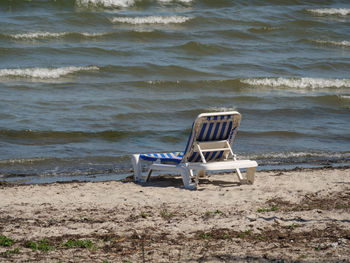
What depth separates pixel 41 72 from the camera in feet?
59.1

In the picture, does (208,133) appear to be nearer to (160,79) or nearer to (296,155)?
(296,155)

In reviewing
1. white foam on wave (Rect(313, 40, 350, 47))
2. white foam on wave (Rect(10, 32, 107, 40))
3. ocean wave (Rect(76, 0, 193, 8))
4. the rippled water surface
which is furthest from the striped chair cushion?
ocean wave (Rect(76, 0, 193, 8))

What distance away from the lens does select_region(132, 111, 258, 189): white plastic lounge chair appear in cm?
821

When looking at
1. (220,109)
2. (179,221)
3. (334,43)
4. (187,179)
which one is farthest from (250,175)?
(334,43)

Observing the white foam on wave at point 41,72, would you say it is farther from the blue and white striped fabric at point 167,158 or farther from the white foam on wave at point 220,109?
the blue and white striped fabric at point 167,158

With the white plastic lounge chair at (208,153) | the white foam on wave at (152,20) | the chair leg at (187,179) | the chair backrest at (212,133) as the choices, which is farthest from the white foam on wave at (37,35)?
the chair leg at (187,179)

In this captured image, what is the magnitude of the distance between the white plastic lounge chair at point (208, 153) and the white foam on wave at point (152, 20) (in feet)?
56.4

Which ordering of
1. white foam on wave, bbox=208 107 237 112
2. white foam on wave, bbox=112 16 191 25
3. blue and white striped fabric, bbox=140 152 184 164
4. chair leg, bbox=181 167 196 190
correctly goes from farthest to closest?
1. white foam on wave, bbox=112 16 191 25
2. white foam on wave, bbox=208 107 237 112
3. blue and white striped fabric, bbox=140 152 184 164
4. chair leg, bbox=181 167 196 190

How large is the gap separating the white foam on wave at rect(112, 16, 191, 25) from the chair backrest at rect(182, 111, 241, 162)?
56.9 ft

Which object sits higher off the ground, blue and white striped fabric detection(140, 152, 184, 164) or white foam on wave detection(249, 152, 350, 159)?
blue and white striped fabric detection(140, 152, 184, 164)

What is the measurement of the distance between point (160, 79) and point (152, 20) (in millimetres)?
8274

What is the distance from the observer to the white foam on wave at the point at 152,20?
82.9ft

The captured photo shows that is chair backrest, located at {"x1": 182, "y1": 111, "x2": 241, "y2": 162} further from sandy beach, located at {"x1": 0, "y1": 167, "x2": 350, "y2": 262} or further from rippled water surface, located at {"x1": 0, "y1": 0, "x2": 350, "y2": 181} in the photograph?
rippled water surface, located at {"x1": 0, "y1": 0, "x2": 350, "y2": 181}

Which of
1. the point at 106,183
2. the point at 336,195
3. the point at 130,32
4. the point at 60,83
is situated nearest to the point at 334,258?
the point at 336,195
